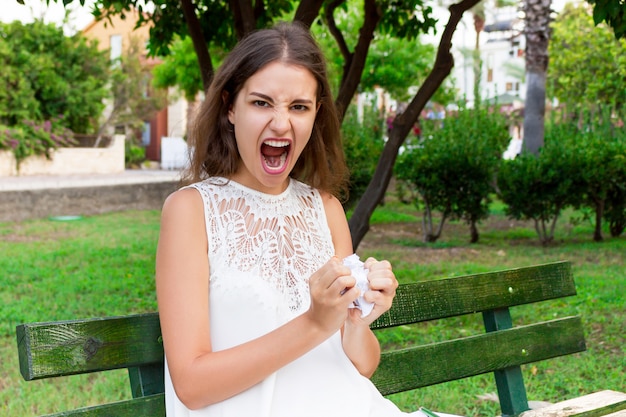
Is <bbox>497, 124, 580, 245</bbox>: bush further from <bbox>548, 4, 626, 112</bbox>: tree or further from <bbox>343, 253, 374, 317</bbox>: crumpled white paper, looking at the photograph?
<bbox>548, 4, 626, 112</bbox>: tree

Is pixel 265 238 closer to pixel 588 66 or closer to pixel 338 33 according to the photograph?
pixel 338 33

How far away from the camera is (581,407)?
263 centimetres

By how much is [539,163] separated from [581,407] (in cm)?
746

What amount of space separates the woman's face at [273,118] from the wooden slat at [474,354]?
2.67 feet

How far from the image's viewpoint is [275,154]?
1.93 m

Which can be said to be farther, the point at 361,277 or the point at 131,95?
the point at 131,95

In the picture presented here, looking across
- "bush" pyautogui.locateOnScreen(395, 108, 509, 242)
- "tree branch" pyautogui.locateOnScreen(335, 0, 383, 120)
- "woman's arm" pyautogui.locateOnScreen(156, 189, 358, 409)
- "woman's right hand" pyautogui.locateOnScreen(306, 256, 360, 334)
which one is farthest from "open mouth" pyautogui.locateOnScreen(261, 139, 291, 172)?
"bush" pyautogui.locateOnScreen(395, 108, 509, 242)

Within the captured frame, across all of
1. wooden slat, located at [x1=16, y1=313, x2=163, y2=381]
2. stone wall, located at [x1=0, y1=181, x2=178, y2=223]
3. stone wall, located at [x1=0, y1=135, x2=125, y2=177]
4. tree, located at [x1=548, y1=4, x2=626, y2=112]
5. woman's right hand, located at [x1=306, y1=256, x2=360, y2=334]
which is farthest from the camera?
stone wall, located at [x1=0, y1=135, x2=125, y2=177]

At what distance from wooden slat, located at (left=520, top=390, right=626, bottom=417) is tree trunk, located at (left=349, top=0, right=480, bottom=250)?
2.90 metres

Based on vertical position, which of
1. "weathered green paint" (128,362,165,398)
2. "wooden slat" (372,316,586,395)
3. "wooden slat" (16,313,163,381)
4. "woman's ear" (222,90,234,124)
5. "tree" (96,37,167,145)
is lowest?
"wooden slat" (372,316,586,395)

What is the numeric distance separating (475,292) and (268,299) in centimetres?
103

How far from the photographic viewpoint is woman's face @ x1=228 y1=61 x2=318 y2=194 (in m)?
1.88

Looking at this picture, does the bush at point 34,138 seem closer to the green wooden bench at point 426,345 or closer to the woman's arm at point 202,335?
the green wooden bench at point 426,345

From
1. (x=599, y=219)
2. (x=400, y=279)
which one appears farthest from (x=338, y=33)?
(x=599, y=219)
